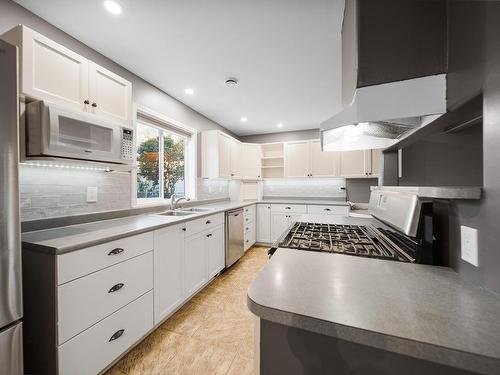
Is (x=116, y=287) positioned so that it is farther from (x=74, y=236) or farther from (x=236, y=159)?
(x=236, y=159)

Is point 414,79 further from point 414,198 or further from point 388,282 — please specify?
point 388,282

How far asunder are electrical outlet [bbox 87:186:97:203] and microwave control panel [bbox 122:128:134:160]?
475 millimetres

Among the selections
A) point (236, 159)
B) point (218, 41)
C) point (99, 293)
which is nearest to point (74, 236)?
point (99, 293)

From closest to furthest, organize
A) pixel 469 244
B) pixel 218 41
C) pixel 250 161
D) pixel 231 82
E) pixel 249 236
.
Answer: pixel 469 244, pixel 218 41, pixel 231 82, pixel 249 236, pixel 250 161

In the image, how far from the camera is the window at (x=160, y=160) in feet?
8.44

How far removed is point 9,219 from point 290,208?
Result: 379 cm

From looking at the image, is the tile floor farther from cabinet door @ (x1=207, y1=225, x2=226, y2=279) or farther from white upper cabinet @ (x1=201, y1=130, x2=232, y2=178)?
white upper cabinet @ (x1=201, y1=130, x2=232, y2=178)

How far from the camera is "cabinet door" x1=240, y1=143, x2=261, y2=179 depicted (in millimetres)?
4484

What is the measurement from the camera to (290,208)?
4230mm

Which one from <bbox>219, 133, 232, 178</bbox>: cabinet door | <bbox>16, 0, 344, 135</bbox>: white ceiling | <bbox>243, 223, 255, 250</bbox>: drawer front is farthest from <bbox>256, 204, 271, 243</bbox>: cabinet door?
<bbox>16, 0, 344, 135</bbox>: white ceiling

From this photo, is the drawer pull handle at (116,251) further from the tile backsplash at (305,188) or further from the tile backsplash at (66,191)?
the tile backsplash at (305,188)

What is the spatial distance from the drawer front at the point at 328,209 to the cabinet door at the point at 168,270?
2709mm

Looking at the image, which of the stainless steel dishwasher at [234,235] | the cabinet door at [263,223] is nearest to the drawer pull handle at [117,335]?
the stainless steel dishwasher at [234,235]

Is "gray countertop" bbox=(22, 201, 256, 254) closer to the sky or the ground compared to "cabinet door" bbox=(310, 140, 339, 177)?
closer to the ground
